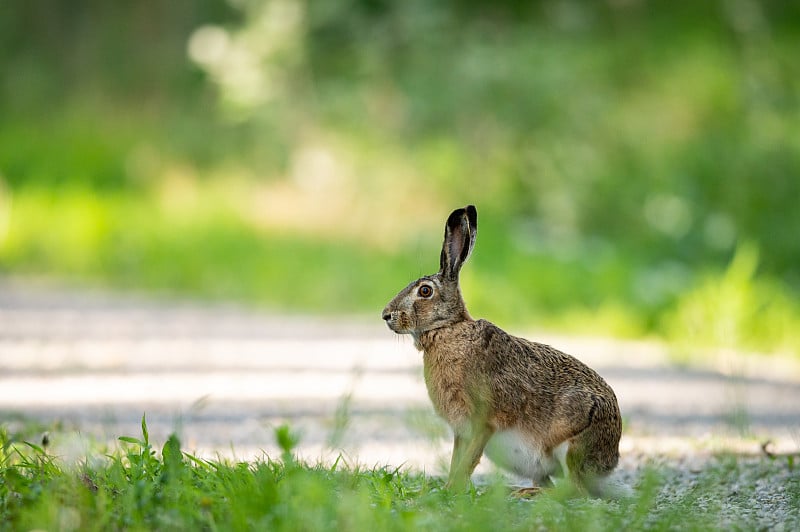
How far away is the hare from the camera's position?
149 inches

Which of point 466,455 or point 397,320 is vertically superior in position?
point 397,320

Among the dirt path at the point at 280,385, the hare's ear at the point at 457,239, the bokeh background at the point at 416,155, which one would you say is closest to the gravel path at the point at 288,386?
the dirt path at the point at 280,385

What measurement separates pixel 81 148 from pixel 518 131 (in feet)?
25.6

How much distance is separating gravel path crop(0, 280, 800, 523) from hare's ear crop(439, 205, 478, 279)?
46cm

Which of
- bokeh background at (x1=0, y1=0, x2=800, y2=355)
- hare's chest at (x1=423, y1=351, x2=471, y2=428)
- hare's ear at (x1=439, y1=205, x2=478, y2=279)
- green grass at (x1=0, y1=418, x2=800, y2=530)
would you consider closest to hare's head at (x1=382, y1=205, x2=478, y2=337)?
hare's ear at (x1=439, y1=205, x2=478, y2=279)

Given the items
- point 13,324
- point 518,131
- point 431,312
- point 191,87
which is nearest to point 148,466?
point 431,312

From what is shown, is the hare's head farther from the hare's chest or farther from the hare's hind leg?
the hare's hind leg

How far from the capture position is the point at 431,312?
4016mm

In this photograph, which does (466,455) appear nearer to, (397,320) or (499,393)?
(499,393)

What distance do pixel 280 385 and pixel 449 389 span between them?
127 inches

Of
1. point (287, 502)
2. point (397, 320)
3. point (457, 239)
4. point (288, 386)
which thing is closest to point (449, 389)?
point (397, 320)

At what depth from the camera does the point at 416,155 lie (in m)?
A: 16.2

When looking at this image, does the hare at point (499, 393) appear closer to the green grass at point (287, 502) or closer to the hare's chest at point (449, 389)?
the hare's chest at point (449, 389)

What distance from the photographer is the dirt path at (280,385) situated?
5.25 m
